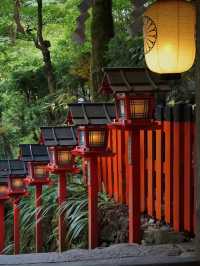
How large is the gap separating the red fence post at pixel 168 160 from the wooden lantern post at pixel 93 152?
0.75 m

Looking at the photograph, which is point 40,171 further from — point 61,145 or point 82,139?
point 82,139

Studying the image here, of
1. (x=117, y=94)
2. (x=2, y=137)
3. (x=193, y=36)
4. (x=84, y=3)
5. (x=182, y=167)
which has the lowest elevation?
(x=2, y=137)

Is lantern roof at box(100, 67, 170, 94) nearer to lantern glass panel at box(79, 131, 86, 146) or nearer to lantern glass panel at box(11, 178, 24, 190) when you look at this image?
lantern glass panel at box(79, 131, 86, 146)

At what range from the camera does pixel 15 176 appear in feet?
34.9

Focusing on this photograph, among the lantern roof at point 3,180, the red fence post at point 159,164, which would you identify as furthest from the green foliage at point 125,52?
the lantern roof at point 3,180

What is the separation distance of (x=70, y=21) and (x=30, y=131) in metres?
4.13

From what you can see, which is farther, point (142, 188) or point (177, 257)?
point (142, 188)

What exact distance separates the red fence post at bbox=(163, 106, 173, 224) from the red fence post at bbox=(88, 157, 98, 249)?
0.95 metres

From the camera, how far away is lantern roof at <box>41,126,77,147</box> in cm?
780

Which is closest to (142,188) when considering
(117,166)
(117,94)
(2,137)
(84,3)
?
(117,166)

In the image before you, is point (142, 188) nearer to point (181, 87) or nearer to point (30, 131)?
point (181, 87)

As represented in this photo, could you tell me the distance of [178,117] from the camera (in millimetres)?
6117

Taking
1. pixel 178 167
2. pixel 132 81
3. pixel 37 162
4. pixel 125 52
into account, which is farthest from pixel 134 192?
pixel 125 52

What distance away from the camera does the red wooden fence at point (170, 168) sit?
5961 millimetres
